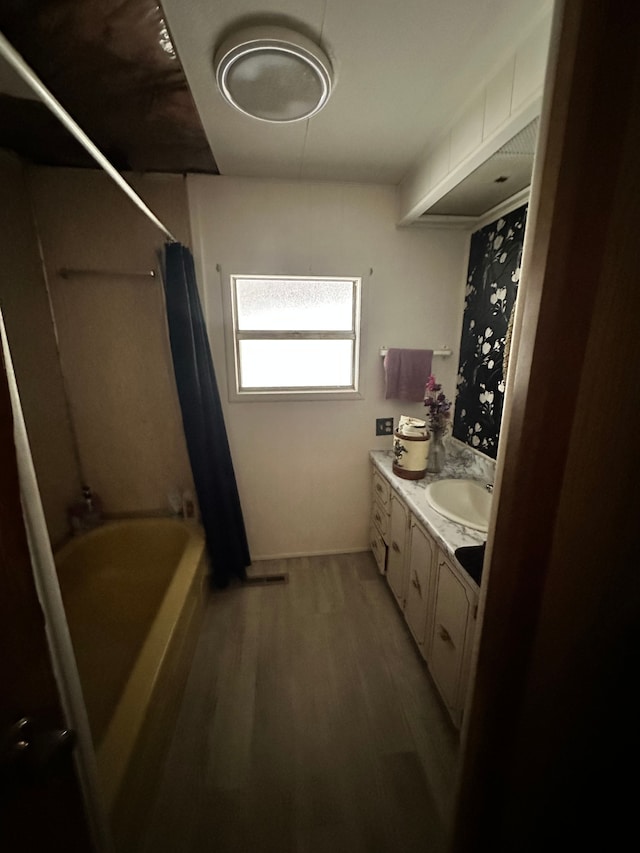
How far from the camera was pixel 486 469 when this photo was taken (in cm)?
178

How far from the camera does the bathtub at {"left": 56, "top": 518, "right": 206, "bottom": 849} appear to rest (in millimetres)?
1005

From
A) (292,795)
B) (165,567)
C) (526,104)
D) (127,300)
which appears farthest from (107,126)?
(292,795)

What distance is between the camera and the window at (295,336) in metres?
2.01

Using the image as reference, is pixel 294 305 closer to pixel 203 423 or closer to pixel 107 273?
pixel 203 423

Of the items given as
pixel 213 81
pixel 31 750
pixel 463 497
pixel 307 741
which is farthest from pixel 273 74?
pixel 307 741

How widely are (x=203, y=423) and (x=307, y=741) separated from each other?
1.58 meters

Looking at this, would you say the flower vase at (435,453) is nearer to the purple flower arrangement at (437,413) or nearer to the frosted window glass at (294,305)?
the purple flower arrangement at (437,413)

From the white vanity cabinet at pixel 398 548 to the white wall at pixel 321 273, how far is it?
0.45m

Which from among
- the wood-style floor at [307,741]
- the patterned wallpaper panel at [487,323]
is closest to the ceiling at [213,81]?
the patterned wallpaper panel at [487,323]

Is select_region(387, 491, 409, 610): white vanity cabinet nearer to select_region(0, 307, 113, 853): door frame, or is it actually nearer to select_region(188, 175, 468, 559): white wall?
select_region(188, 175, 468, 559): white wall

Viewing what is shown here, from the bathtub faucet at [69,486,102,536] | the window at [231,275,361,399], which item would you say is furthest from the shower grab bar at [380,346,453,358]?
the bathtub faucet at [69,486,102,536]

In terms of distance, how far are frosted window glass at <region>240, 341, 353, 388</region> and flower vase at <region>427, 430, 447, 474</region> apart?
2.18ft

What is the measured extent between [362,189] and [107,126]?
1290mm

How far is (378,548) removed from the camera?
2.13 metres
